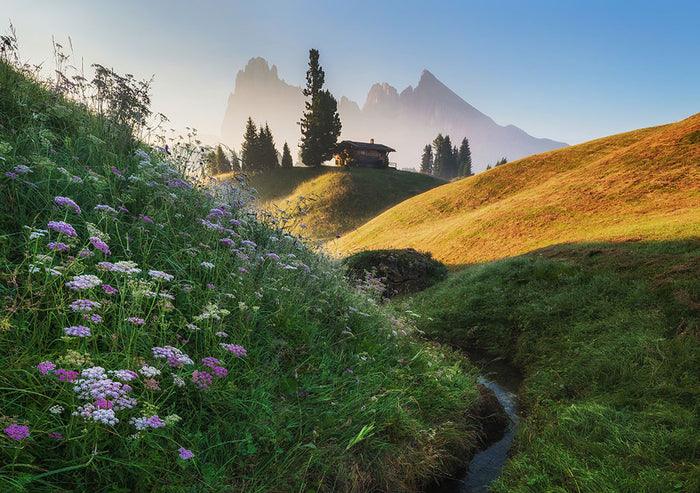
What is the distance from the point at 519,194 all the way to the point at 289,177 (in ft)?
147

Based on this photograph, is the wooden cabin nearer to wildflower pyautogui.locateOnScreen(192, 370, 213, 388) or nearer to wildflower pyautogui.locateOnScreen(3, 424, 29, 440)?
wildflower pyautogui.locateOnScreen(192, 370, 213, 388)

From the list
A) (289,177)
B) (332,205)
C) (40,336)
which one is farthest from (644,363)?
(289,177)

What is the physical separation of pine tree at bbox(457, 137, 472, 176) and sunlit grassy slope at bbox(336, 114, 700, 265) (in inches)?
2436

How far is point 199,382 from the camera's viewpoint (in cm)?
254

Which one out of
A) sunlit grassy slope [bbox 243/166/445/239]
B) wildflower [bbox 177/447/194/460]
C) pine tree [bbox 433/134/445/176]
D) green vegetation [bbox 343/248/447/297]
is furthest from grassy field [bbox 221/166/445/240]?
pine tree [bbox 433/134/445/176]

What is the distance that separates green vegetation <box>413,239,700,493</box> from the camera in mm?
3684

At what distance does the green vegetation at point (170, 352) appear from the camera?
2025 mm

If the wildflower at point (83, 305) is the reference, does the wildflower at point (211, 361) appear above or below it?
below

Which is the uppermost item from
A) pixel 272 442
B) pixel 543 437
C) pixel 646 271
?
pixel 646 271

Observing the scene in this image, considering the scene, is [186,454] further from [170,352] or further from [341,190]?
[341,190]

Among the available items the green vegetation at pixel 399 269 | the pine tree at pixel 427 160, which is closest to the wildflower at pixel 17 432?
the green vegetation at pixel 399 269

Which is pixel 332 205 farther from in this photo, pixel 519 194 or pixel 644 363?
pixel 644 363

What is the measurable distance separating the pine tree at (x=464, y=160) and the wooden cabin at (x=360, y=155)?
38242 mm

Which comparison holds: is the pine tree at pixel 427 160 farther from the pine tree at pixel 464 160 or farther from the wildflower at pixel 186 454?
the wildflower at pixel 186 454
